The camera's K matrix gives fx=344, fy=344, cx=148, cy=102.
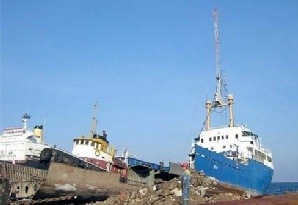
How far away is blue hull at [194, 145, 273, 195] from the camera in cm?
2875

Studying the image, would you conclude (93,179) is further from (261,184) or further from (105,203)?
(261,184)

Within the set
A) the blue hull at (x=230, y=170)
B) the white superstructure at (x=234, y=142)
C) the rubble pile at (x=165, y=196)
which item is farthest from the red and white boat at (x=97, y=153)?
the white superstructure at (x=234, y=142)

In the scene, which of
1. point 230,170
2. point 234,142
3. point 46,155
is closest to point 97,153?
point 46,155

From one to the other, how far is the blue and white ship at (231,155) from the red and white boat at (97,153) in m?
7.35

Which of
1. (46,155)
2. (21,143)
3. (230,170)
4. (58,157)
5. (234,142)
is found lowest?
(58,157)

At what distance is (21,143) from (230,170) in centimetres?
1902

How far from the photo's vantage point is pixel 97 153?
82.8 feet

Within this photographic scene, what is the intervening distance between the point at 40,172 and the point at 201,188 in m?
10.3

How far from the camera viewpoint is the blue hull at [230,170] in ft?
94.3

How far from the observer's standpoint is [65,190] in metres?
17.8

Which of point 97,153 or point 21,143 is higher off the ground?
point 21,143

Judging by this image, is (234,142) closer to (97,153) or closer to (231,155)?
(231,155)

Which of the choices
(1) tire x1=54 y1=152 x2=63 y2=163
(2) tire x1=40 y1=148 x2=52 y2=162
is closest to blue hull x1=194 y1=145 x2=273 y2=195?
(1) tire x1=54 y1=152 x2=63 y2=163

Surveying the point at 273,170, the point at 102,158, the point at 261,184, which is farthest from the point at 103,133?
the point at 273,170
